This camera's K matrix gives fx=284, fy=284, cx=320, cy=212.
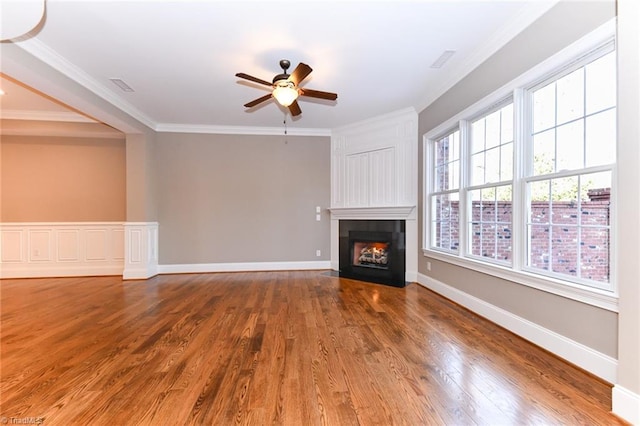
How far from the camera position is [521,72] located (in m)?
2.56

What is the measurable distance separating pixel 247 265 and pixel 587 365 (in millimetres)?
5069

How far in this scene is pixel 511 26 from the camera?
256 cm

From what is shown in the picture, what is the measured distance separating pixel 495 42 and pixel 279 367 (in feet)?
11.6

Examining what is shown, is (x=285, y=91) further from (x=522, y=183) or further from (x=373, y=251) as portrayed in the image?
(x=373, y=251)

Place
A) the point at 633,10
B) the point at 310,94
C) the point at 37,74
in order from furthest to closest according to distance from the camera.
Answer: the point at 310,94 → the point at 37,74 → the point at 633,10

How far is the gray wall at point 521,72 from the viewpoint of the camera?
1.91m

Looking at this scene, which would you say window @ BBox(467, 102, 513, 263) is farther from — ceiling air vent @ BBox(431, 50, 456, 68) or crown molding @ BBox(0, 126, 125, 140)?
crown molding @ BBox(0, 126, 125, 140)

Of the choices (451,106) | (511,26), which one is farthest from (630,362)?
(451,106)

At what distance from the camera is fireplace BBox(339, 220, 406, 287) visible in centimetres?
475

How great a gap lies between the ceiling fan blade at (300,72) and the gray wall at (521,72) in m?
1.88

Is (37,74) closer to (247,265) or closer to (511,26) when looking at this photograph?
(247,265)

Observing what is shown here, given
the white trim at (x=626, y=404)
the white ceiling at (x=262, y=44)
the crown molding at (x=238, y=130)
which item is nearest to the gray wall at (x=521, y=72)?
the white ceiling at (x=262, y=44)

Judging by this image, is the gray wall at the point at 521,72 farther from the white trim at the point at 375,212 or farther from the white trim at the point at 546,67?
the white trim at the point at 375,212

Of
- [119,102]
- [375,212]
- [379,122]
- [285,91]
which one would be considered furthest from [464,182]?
[119,102]
